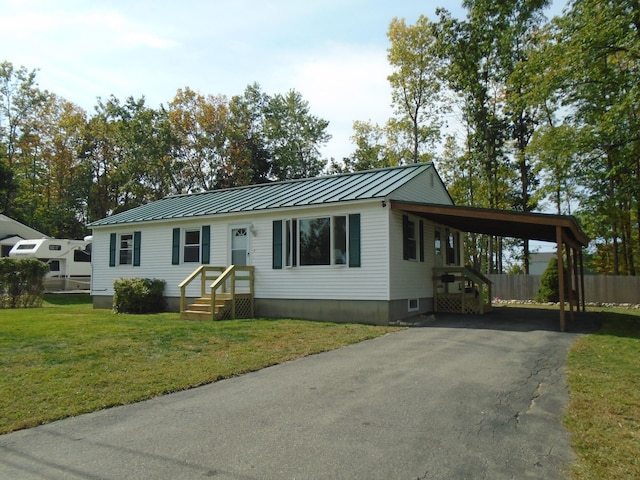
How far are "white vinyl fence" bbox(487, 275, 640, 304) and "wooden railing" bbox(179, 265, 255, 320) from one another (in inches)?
519

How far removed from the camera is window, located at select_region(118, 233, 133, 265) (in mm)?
17758

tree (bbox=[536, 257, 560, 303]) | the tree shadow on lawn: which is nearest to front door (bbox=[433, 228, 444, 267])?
the tree shadow on lawn

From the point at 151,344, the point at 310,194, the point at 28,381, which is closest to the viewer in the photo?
the point at 28,381

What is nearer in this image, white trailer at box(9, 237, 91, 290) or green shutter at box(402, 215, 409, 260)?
green shutter at box(402, 215, 409, 260)

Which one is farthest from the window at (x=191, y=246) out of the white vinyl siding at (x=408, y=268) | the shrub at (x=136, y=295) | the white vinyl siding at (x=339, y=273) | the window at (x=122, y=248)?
the white vinyl siding at (x=408, y=268)

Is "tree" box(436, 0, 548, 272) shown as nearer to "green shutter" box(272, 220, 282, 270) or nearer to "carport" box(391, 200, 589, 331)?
"carport" box(391, 200, 589, 331)

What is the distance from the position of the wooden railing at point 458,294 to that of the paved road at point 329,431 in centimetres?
741

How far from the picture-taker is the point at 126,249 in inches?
706

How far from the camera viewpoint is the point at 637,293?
20.3 metres

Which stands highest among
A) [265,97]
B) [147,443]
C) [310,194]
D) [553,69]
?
[265,97]

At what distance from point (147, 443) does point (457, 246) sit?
49.4ft

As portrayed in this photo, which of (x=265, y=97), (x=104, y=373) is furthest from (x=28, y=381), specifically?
(x=265, y=97)

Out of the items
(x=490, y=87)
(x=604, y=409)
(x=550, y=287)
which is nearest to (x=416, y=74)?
(x=490, y=87)

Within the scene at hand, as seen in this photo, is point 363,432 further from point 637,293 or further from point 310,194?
point 637,293
